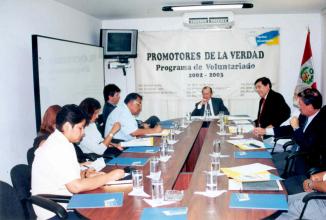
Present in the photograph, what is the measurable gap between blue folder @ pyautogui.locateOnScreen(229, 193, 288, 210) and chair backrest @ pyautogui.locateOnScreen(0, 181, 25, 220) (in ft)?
4.02

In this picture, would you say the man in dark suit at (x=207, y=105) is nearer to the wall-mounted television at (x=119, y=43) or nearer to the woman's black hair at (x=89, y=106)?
the wall-mounted television at (x=119, y=43)

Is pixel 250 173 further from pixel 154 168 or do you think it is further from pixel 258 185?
pixel 154 168

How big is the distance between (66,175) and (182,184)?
83 cm

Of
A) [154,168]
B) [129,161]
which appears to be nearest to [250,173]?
[154,168]

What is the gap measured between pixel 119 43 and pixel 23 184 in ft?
14.6

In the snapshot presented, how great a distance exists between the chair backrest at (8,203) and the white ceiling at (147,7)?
351 centimetres

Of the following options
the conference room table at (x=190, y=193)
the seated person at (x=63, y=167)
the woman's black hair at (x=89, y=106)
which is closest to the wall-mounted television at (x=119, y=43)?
the woman's black hair at (x=89, y=106)

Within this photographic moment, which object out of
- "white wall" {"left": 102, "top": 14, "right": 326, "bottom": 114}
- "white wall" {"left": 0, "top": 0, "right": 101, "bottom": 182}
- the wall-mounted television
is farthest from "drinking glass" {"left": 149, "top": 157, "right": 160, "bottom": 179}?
"white wall" {"left": 102, "top": 14, "right": 326, "bottom": 114}

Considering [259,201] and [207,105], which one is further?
[207,105]

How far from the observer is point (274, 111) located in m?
4.95

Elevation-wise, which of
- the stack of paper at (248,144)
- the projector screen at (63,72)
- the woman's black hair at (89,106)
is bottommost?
the stack of paper at (248,144)

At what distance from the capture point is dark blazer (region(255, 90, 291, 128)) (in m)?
4.95

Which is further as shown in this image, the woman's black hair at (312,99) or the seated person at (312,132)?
the woman's black hair at (312,99)

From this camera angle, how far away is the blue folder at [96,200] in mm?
1979
